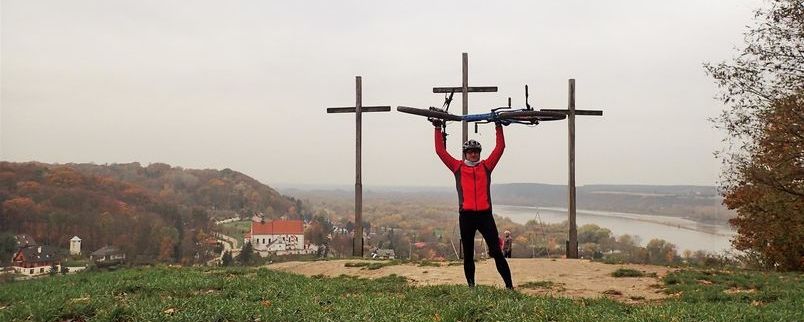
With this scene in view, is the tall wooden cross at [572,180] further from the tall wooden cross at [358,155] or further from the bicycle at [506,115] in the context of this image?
the bicycle at [506,115]

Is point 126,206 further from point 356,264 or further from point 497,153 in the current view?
point 497,153

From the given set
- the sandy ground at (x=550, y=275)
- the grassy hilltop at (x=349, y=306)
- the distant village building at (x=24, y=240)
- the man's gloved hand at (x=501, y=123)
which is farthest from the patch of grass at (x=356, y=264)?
the distant village building at (x=24, y=240)

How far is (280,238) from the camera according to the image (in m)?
38.4

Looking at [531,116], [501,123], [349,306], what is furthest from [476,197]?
[349,306]

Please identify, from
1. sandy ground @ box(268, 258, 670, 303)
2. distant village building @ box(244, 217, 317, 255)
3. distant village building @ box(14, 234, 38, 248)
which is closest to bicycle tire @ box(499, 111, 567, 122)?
sandy ground @ box(268, 258, 670, 303)

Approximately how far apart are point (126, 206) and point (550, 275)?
144 ft

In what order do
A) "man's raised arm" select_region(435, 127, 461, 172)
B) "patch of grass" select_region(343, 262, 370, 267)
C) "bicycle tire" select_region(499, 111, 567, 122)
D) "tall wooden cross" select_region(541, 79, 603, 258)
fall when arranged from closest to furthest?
"man's raised arm" select_region(435, 127, 461, 172), "bicycle tire" select_region(499, 111, 567, 122), "patch of grass" select_region(343, 262, 370, 267), "tall wooden cross" select_region(541, 79, 603, 258)

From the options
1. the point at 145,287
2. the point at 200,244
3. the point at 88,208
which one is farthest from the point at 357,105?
the point at 88,208

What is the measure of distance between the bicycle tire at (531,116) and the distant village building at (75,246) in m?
30.3

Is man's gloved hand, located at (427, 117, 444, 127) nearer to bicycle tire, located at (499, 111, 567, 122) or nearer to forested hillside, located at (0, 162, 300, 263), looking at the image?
bicycle tire, located at (499, 111, 567, 122)

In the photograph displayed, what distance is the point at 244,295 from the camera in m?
8.59

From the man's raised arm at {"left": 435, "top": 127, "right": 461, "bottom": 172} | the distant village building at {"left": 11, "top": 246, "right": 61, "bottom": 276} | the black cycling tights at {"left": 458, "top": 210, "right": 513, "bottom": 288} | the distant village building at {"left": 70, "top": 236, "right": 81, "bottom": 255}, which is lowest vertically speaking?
the distant village building at {"left": 70, "top": 236, "right": 81, "bottom": 255}

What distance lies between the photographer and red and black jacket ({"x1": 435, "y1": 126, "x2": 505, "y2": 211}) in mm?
9445

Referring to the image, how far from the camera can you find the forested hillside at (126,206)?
39781 mm
